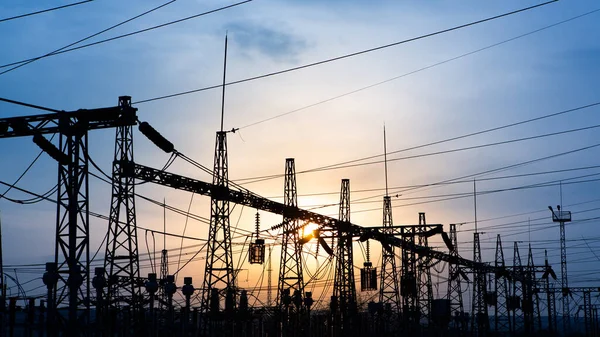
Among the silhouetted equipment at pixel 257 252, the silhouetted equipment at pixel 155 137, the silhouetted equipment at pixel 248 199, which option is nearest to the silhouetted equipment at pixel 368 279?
the silhouetted equipment at pixel 248 199

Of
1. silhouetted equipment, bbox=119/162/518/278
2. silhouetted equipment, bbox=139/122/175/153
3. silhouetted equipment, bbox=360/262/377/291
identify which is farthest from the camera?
silhouetted equipment, bbox=360/262/377/291

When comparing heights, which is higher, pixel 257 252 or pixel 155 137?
pixel 155 137

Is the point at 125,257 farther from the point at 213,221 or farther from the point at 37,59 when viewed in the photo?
the point at 37,59

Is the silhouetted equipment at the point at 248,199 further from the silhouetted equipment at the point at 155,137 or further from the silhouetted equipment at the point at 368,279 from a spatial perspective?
the silhouetted equipment at the point at 155,137

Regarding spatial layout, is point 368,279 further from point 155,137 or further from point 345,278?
point 155,137

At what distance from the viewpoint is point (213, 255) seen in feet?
145

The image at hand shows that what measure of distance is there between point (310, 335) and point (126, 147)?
16.2 meters

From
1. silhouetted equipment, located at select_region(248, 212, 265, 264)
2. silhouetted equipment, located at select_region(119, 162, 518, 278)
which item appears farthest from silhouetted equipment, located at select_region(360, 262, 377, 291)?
silhouetted equipment, located at select_region(248, 212, 265, 264)

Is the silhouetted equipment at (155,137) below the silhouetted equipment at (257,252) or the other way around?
the other way around

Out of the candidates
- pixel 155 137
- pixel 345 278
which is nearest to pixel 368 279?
pixel 345 278

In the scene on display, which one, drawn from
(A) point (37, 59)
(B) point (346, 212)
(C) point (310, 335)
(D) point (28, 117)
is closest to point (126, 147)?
(A) point (37, 59)

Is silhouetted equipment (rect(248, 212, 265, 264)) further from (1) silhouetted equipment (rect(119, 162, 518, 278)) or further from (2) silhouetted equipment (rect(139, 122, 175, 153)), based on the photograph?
(2) silhouetted equipment (rect(139, 122, 175, 153))

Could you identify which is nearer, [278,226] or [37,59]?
[37,59]

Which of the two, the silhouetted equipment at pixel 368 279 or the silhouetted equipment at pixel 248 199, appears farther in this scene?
the silhouetted equipment at pixel 368 279
